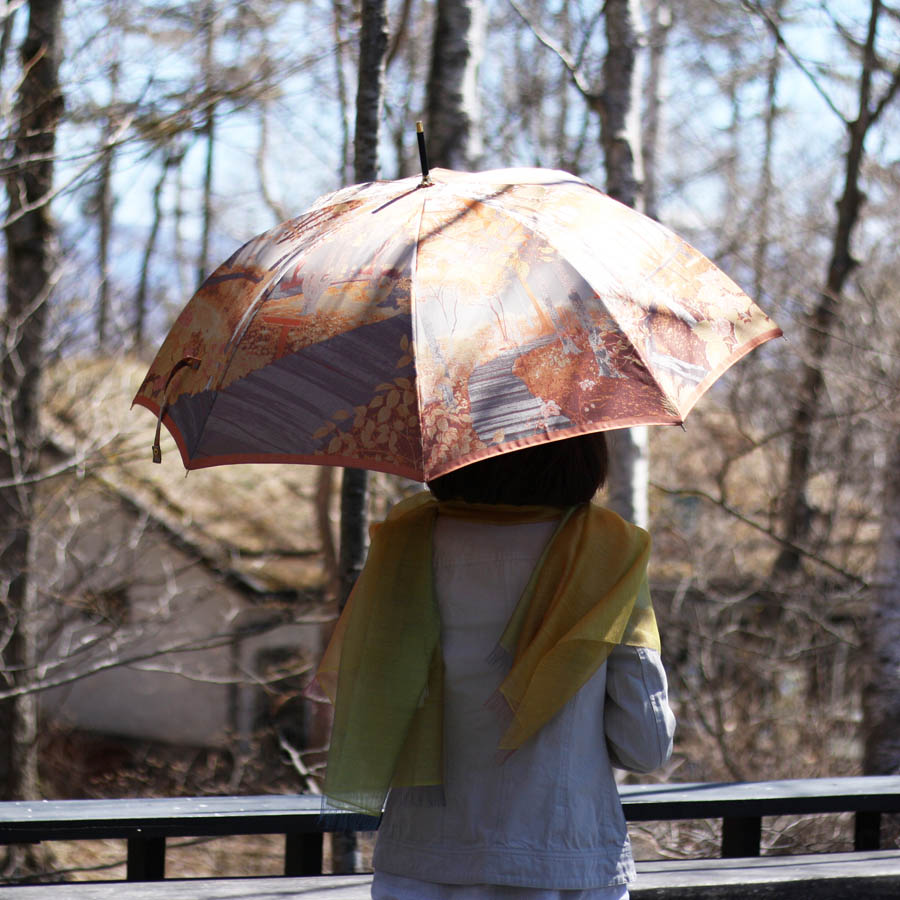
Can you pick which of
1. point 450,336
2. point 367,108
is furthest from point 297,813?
point 367,108

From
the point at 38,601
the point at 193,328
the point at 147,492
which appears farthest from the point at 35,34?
the point at 147,492

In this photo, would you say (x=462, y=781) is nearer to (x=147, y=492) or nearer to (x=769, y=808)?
(x=769, y=808)

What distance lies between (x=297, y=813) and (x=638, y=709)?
1328mm

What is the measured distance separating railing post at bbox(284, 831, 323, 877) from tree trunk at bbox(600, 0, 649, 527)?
2.88 meters

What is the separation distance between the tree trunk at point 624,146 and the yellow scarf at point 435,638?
146 inches

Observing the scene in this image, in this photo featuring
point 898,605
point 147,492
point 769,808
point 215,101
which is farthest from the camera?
point 147,492

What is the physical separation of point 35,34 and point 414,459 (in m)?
6.31

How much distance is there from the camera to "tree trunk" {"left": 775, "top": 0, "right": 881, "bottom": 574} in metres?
9.22

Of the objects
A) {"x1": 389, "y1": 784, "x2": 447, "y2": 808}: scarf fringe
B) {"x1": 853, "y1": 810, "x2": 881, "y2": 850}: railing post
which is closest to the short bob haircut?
{"x1": 389, "y1": 784, "x2": 447, "y2": 808}: scarf fringe

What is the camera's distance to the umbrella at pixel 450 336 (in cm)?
180

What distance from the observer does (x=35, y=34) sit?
22.8ft

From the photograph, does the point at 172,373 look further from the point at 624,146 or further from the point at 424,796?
the point at 624,146

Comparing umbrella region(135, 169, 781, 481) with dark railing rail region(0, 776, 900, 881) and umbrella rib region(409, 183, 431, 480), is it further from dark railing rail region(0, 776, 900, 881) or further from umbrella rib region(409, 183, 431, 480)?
dark railing rail region(0, 776, 900, 881)

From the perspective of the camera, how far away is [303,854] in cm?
306
